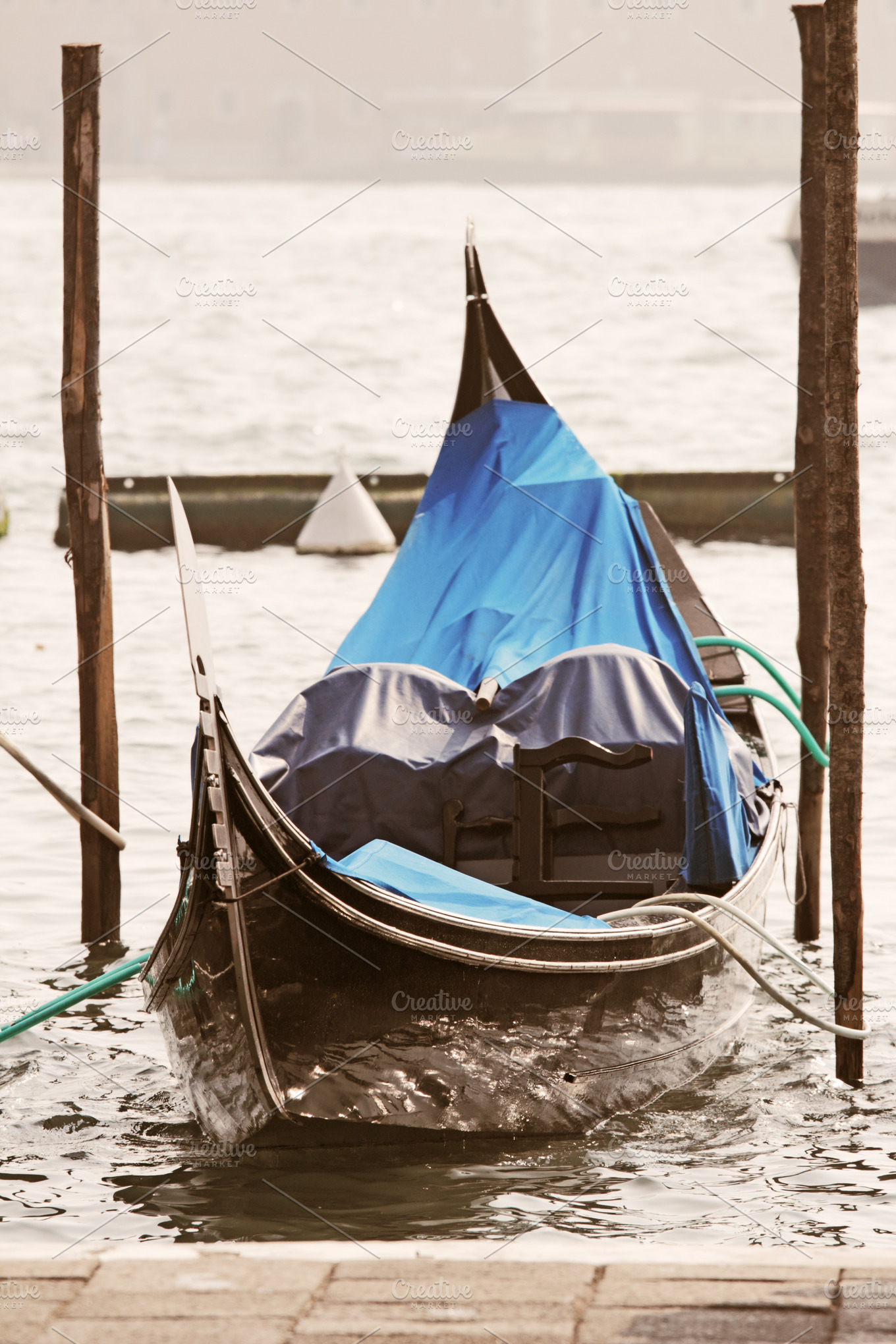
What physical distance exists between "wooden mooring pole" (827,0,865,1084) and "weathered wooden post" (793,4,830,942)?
148cm

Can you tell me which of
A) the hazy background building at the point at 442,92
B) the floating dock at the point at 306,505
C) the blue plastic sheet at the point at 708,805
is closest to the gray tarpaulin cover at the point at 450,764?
the blue plastic sheet at the point at 708,805

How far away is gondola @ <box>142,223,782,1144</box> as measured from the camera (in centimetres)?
377

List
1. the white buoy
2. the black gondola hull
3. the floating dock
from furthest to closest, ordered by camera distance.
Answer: the floating dock → the white buoy → the black gondola hull

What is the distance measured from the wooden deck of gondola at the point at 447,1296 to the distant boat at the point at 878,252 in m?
32.7

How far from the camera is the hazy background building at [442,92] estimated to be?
81750 millimetres

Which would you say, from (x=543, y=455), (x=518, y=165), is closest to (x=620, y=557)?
(x=543, y=455)

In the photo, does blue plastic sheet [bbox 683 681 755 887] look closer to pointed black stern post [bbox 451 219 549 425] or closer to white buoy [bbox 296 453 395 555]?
pointed black stern post [bbox 451 219 549 425]

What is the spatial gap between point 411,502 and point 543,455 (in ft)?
22.7

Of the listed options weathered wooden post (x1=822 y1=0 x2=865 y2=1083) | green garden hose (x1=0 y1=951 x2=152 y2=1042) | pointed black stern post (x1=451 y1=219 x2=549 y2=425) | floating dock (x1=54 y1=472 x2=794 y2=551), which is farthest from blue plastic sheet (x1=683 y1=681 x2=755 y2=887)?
floating dock (x1=54 y1=472 x2=794 y2=551)

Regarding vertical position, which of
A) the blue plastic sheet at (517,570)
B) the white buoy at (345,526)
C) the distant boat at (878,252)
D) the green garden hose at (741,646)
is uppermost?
the distant boat at (878,252)

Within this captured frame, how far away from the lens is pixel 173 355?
28.7 m

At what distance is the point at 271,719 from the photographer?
29.2 ft

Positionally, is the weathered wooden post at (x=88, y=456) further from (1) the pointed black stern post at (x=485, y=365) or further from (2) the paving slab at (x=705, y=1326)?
(2) the paving slab at (x=705, y=1326)

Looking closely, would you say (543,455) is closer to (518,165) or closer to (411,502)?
(411,502)
